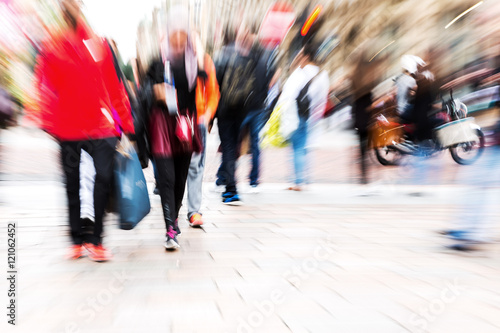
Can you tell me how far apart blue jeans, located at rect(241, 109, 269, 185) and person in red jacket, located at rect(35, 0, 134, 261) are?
3.40 metres

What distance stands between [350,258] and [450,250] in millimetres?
869

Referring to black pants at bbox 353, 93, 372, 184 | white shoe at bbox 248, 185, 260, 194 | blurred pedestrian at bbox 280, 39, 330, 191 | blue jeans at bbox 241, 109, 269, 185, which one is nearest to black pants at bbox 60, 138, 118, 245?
blue jeans at bbox 241, 109, 269, 185

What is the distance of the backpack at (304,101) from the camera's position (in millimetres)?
7652

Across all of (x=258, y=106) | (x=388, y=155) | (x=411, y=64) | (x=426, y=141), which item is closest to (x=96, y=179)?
(x=258, y=106)

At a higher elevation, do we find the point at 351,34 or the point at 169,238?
the point at 351,34

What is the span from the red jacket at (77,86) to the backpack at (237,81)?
279cm

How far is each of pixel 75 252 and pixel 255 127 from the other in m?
4.06

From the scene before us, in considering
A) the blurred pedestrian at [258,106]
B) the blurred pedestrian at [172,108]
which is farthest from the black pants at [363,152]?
the blurred pedestrian at [172,108]

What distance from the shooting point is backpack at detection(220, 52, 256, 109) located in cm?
632

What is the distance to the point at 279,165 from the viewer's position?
12.5 metres

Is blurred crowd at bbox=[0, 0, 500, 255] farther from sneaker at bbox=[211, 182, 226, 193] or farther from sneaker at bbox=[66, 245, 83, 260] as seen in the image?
sneaker at bbox=[211, 182, 226, 193]

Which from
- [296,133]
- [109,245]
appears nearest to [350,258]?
[109,245]

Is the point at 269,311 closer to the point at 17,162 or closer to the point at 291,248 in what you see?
the point at 291,248

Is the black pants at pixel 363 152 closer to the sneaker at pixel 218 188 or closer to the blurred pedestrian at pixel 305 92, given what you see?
the blurred pedestrian at pixel 305 92
